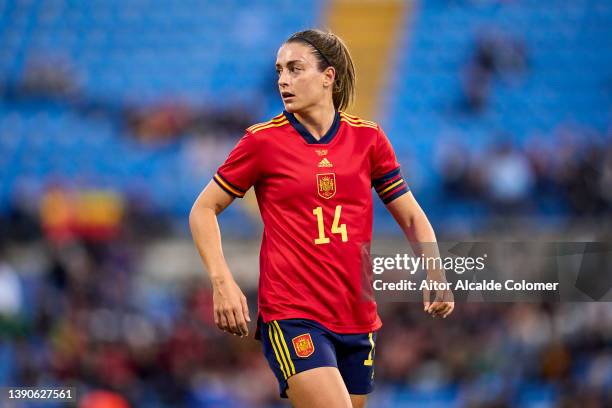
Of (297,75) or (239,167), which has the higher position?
(297,75)

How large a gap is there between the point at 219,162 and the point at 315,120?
12213 millimetres

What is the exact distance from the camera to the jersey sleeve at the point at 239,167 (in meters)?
4.53

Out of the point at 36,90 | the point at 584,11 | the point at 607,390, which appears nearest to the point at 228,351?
the point at 607,390

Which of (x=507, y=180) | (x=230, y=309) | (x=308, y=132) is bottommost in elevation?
(x=230, y=309)

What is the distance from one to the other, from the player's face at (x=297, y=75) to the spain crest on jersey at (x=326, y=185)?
30cm

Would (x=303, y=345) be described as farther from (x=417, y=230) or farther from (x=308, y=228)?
(x=417, y=230)

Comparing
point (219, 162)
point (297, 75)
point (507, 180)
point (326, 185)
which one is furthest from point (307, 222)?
point (219, 162)

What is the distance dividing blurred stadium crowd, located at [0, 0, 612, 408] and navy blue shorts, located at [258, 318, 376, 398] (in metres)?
4.37

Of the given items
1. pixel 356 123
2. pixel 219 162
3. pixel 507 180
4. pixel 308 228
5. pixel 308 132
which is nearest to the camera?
pixel 308 228

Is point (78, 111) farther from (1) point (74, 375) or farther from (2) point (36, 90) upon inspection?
(1) point (74, 375)

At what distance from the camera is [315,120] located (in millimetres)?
4688

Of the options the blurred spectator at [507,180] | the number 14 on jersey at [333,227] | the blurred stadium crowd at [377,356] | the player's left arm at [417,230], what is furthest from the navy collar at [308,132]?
the blurred spectator at [507,180]

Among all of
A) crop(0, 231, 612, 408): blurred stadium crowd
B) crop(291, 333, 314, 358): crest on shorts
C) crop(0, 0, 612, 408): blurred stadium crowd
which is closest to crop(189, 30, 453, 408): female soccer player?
crop(291, 333, 314, 358): crest on shorts

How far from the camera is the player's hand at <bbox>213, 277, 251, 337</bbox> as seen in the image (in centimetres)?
426
